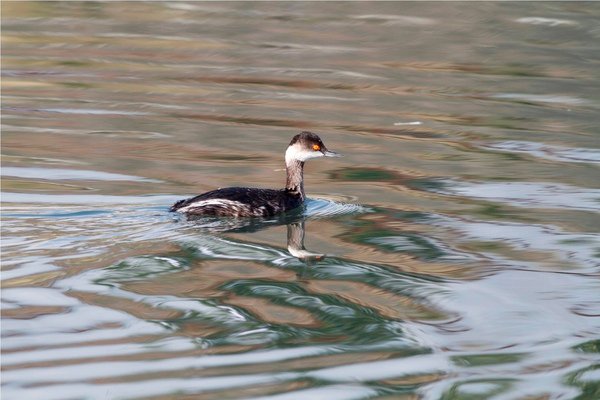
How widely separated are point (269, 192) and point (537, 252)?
2330 mm

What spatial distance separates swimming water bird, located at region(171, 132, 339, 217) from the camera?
960 cm

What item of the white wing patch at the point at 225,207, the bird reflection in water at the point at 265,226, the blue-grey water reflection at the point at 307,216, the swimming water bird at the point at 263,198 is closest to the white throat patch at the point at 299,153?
the swimming water bird at the point at 263,198

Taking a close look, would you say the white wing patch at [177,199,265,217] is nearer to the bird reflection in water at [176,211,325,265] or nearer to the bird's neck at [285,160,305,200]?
the bird reflection in water at [176,211,325,265]

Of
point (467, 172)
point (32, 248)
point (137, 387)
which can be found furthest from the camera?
point (467, 172)

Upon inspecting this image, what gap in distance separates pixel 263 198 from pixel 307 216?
0.42 metres

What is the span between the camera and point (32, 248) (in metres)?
8.52

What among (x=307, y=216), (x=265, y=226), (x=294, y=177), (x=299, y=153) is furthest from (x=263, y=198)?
(x=299, y=153)

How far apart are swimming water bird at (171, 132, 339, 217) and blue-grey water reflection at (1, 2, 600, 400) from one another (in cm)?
12

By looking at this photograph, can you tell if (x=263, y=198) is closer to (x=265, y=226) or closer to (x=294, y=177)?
(x=265, y=226)

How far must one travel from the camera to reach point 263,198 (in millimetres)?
10070

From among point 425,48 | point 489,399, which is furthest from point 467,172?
point 425,48

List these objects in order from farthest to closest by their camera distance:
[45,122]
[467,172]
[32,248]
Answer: [45,122] < [467,172] < [32,248]

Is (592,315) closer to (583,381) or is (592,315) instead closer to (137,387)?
(583,381)

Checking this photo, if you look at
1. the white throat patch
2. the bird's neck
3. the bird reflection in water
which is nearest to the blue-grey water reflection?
the bird reflection in water
